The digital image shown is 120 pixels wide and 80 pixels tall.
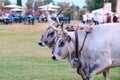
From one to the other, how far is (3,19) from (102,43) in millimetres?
46332

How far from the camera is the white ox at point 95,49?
9344 mm

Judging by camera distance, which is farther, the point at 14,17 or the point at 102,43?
the point at 14,17

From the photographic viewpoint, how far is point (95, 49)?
9.39 metres

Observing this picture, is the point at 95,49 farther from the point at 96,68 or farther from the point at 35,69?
the point at 35,69

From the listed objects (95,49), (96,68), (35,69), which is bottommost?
(35,69)

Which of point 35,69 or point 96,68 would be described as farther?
point 35,69

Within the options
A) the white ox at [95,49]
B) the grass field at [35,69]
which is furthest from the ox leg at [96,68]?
the grass field at [35,69]

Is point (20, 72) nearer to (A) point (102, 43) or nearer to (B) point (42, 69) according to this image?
(B) point (42, 69)

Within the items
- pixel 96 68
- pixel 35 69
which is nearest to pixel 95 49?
pixel 96 68

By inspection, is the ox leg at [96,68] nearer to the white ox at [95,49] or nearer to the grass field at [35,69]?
the white ox at [95,49]

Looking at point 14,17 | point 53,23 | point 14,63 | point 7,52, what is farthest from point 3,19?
point 53,23

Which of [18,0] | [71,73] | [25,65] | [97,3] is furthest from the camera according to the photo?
[18,0]

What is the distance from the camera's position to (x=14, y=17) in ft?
190

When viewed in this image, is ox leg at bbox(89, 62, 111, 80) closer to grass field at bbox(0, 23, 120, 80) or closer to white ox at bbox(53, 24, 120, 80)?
white ox at bbox(53, 24, 120, 80)
